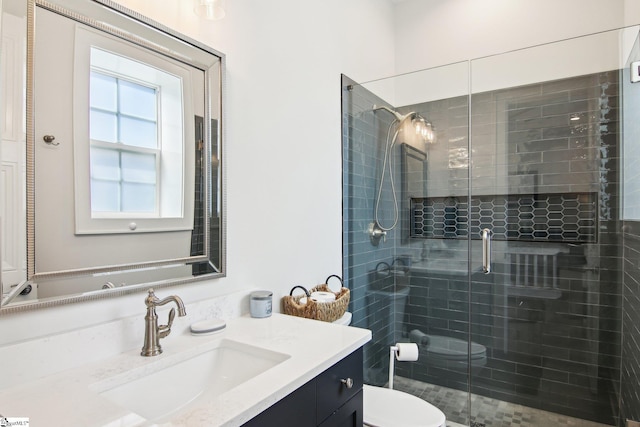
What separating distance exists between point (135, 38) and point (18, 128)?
0.46 m

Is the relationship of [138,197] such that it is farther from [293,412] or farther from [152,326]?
[293,412]

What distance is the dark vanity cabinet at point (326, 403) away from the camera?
2.94 feet

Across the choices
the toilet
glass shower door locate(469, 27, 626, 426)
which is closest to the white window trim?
the toilet

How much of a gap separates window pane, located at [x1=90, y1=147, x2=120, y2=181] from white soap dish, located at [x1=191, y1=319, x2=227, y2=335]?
546 mm

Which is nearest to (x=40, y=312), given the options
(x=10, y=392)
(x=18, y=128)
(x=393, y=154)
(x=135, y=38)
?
(x=10, y=392)

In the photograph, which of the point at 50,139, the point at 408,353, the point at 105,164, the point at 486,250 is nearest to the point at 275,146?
the point at 105,164

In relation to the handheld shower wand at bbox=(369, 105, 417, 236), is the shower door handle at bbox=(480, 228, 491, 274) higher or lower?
lower

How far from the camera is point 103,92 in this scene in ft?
3.61

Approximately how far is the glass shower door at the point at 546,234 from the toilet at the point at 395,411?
0.84m

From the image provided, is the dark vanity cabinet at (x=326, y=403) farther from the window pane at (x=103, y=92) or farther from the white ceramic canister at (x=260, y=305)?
the window pane at (x=103, y=92)

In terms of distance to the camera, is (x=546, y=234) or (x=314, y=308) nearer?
(x=314, y=308)

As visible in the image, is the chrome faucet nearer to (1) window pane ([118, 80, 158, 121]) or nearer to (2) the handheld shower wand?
(1) window pane ([118, 80, 158, 121])

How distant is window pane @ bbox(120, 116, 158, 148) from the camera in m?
1.15

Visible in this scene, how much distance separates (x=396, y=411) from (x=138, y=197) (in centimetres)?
146
